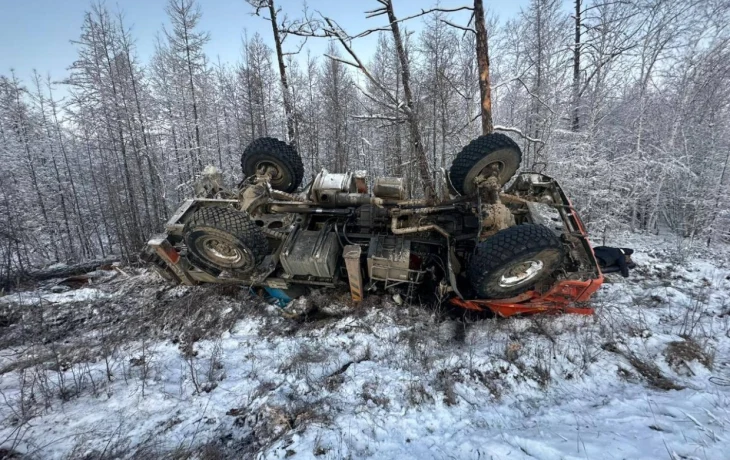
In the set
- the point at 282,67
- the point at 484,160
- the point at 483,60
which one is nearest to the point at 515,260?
the point at 484,160

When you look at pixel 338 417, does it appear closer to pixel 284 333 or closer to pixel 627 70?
pixel 284 333

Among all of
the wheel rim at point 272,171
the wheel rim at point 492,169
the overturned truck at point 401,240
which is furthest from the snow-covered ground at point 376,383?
the wheel rim at point 272,171

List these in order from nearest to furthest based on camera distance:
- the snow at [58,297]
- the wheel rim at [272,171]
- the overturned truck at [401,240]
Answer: the overturned truck at [401,240] < the snow at [58,297] < the wheel rim at [272,171]

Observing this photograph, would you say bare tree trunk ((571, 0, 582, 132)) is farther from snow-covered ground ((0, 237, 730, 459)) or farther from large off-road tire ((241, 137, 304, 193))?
large off-road tire ((241, 137, 304, 193))

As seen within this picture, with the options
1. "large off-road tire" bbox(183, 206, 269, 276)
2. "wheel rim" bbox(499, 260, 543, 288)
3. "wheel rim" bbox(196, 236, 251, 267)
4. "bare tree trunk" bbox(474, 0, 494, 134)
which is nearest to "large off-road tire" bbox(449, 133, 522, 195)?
"wheel rim" bbox(499, 260, 543, 288)

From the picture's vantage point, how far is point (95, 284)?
6.09 m

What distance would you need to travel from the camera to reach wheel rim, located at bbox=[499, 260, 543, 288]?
3.25 metres

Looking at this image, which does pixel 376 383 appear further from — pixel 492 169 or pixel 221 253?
pixel 492 169

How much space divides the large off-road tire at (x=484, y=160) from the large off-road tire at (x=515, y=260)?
1.28 metres

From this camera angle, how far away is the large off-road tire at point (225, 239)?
11.4 feet

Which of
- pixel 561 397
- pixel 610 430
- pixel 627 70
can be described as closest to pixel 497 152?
pixel 561 397

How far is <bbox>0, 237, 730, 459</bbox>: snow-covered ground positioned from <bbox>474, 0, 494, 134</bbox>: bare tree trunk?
12.6 ft

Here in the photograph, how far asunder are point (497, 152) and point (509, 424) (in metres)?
3.24

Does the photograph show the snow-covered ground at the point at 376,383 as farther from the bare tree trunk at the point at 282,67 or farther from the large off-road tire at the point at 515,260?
the bare tree trunk at the point at 282,67
